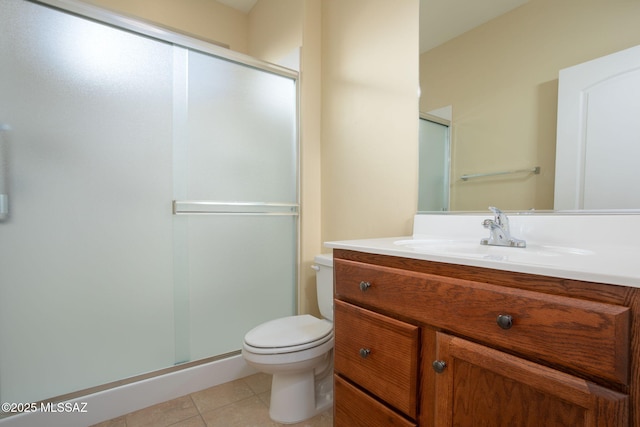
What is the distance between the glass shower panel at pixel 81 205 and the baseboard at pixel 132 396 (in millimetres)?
68

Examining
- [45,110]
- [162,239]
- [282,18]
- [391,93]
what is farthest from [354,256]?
[282,18]

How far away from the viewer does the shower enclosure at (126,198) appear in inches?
48.6

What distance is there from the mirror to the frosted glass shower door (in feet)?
3.16

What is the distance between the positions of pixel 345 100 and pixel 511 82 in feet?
2.97

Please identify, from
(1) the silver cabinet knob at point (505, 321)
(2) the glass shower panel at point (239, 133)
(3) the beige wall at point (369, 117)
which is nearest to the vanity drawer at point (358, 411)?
(1) the silver cabinet knob at point (505, 321)

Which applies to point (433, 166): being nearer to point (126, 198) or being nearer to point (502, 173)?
point (502, 173)

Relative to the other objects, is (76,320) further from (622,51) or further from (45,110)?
(622,51)

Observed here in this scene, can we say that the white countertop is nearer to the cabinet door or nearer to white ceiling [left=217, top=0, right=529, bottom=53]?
the cabinet door

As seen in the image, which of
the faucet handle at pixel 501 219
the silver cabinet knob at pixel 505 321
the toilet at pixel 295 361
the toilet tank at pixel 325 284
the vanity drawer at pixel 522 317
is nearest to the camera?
the vanity drawer at pixel 522 317

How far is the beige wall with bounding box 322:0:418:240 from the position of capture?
4.70 ft

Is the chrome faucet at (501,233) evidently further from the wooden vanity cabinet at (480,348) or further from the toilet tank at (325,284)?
the toilet tank at (325,284)

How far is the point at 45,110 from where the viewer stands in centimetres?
126

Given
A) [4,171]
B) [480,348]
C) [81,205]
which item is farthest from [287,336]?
[4,171]

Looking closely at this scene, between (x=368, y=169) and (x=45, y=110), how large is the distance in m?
1.53
